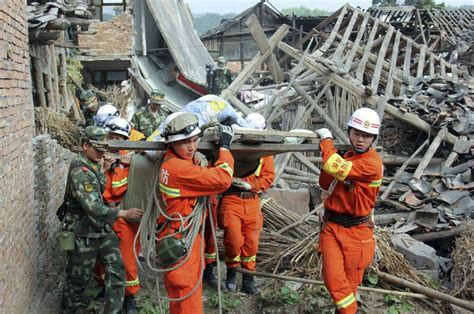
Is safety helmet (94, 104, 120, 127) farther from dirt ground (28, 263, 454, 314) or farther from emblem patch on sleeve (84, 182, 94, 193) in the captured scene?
dirt ground (28, 263, 454, 314)

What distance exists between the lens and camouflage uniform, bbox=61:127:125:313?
495cm

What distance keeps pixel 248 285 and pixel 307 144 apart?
200cm

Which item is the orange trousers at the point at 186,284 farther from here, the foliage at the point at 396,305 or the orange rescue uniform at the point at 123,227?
the foliage at the point at 396,305

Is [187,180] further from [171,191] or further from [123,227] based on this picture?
[123,227]

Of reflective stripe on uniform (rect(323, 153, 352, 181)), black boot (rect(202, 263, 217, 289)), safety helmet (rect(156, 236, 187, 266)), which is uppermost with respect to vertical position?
reflective stripe on uniform (rect(323, 153, 352, 181))

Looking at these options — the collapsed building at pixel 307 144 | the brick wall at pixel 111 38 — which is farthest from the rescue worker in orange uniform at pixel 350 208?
the brick wall at pixel 111 38

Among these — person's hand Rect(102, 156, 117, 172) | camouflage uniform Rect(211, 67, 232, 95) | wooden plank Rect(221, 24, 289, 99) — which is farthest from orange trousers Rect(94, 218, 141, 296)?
camouflage uniform Rect(211, 67, 232, 95)

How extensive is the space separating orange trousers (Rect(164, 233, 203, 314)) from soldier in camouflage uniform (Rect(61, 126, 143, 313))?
71 centimetres

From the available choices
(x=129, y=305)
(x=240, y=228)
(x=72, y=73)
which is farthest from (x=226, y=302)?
(x=72, y=73)

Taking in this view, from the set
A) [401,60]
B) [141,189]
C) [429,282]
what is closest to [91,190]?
[141,189]

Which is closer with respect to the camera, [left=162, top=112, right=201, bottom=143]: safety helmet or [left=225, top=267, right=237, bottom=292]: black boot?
[left=162, top=112, right=201, bottom=143]: safety helmet

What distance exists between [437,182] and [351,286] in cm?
439

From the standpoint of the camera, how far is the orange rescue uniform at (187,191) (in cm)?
450

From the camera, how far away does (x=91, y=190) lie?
4.89 metres
